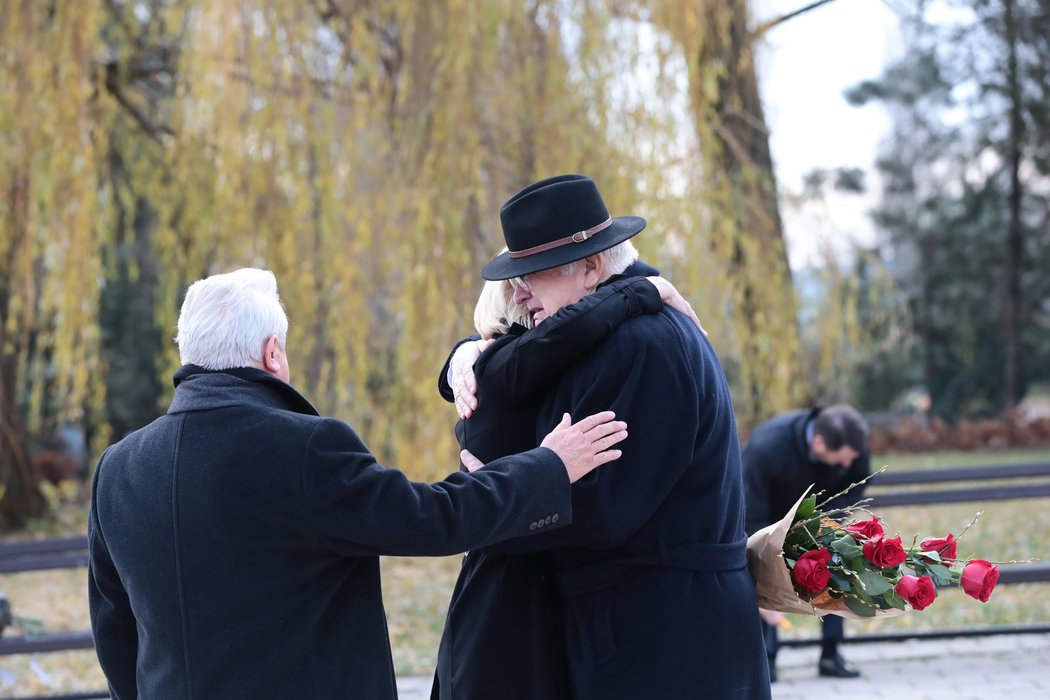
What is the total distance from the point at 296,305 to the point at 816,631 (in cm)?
416

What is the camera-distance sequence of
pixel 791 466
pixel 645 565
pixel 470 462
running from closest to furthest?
pixel 645 565 < pixel 470 462 < pixel 791 466

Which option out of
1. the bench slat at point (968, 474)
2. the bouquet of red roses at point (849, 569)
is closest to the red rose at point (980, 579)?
the bouquet of red roses at point (849, 569)

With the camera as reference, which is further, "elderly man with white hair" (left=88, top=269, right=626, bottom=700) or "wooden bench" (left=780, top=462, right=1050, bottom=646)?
"wooden bench" (left=780, top=462, right=1050, bottom=646)

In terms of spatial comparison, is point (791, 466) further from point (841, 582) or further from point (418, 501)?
point (418, 501)

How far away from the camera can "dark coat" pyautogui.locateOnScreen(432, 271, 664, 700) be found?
2412 mm

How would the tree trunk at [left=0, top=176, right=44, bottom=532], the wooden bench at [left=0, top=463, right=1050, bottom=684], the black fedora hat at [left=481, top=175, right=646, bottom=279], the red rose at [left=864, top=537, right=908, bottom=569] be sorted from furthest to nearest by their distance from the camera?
1. the tree trunk at [left=0, top=176, right=44, bottom=532]
2. the wooden bench at [left=0, top=463, right=1050, bottom=684]
3. the red rose at [left=864, top=537, right=908, bottom=569]
4. the black fedora hat at [left=481, top=175, right=646, bottom=279]

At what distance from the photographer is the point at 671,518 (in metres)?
2.40

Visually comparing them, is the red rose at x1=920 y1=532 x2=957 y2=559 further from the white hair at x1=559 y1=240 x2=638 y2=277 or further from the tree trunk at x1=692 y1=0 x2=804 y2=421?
the tree trunk at x1=692 y1=0 x2=804 y2=421

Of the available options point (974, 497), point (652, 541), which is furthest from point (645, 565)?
point (974, 497)

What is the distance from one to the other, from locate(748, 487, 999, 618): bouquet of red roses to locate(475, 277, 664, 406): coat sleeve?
2.15 ft

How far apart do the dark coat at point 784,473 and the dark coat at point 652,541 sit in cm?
306

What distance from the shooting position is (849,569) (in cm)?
271

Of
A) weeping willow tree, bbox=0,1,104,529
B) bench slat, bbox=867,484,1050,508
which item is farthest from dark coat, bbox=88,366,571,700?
weeping willow tree, bbox=0,1,104,529

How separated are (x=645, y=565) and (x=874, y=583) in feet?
2.04
